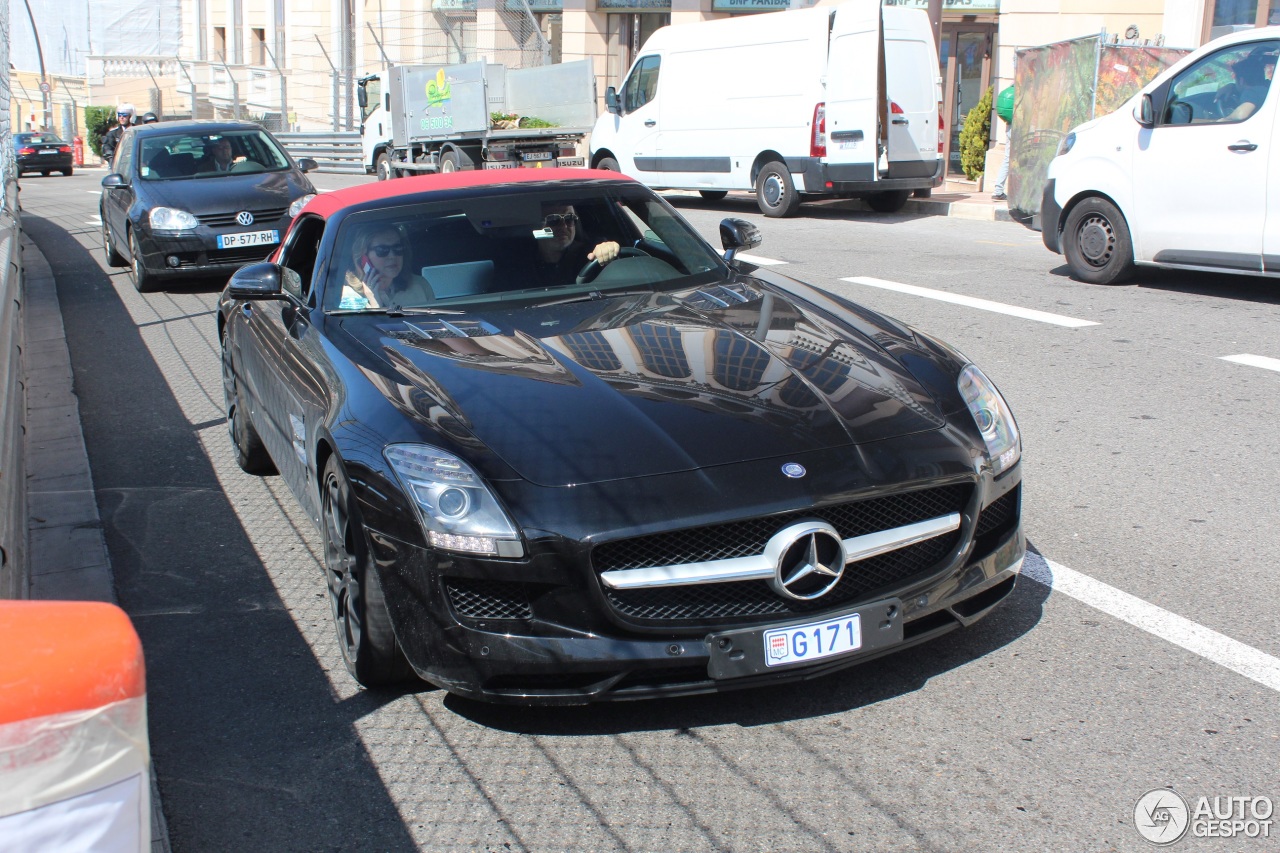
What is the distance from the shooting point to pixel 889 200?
55.4 feet

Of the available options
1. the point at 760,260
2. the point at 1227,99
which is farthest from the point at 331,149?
the point at 1227,99

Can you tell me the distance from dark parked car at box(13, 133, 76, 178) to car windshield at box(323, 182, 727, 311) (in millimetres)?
38777

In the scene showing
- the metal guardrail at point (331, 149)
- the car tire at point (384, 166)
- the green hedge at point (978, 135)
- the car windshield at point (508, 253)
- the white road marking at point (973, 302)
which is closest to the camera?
the car windshield at point (508, 253)

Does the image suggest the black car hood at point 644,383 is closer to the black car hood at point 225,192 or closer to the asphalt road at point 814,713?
the asphalt road at point 814,713

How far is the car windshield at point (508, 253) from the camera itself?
4723 millimetres

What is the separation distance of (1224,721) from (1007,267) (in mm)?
8780

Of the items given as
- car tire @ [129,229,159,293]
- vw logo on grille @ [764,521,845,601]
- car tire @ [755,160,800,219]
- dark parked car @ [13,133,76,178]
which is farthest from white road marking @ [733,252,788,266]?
dark parked car @ [13,133,76,178]

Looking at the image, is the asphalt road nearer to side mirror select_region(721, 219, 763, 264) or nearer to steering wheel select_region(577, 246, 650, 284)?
steering wheel select_region(577, 246, 650, 284)

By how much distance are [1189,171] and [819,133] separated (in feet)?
22.9

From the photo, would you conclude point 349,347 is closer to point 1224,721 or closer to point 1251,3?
point 1224,721

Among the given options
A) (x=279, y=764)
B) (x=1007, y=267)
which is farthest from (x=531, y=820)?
(x=1007, y=267)

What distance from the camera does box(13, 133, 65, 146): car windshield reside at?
128 ft

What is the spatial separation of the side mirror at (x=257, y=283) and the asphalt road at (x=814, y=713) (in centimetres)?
99

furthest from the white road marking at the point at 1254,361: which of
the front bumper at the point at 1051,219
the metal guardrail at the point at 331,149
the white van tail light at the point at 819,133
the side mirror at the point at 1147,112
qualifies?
the metal guardrail at the point at 331,149
